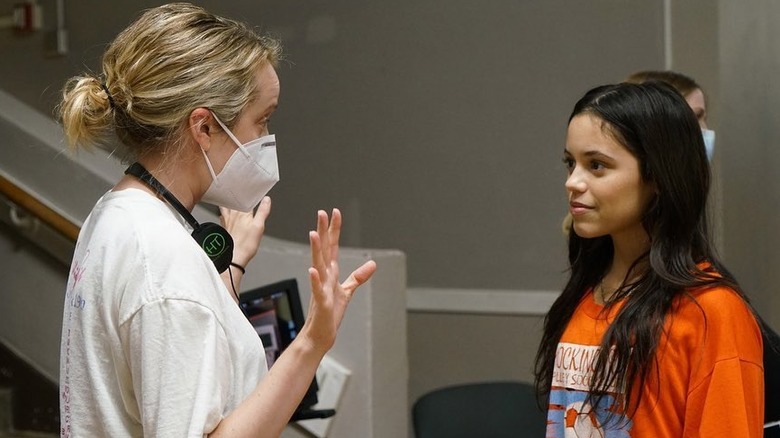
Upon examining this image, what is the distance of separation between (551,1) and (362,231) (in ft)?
4.29

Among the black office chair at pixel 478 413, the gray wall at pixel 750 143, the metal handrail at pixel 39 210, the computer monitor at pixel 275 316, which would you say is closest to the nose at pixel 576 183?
the computer monitor at pixel 275 316

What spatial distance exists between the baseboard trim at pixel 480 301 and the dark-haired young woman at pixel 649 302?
2.26 meters

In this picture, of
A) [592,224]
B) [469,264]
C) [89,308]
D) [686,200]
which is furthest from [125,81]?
[469,264]

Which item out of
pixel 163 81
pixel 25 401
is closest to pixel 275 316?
pixel 163 81

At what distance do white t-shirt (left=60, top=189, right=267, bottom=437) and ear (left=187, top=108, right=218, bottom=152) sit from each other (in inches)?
4.5

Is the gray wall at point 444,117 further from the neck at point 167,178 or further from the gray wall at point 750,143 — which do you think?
the neck at point 167,178

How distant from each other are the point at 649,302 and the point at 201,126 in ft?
2.53

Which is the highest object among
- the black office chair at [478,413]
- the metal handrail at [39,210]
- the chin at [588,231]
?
the chin at [588,231]

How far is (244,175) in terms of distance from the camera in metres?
1.50

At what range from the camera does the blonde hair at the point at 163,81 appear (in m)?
1.36

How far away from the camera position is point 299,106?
4422 mm

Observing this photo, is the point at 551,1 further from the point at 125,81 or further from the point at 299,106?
the point at 125,81

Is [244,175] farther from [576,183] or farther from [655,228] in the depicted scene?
[655,228]

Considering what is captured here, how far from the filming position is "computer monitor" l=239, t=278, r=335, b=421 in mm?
2396
